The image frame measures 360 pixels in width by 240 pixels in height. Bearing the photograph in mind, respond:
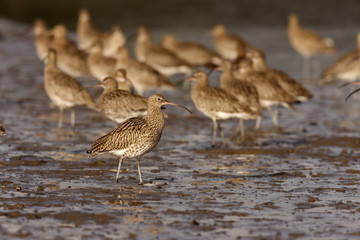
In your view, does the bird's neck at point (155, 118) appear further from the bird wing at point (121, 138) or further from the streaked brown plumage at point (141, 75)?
the streaked brown plumage at point (141, 75)

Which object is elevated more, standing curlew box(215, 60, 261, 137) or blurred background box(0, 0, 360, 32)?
blurred background box(0, 0, 360, 32)

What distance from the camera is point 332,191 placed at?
966 cm

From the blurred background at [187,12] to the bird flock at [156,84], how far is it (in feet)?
35.0

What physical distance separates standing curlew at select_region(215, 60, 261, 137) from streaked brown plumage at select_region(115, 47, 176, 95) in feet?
10.9

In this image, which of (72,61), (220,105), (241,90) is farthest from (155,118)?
(72,61)

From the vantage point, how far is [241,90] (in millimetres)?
13992

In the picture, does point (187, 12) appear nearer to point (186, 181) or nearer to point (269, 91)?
point (269, 91)

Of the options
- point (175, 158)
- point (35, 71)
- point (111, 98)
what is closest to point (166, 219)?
point (175, 158)

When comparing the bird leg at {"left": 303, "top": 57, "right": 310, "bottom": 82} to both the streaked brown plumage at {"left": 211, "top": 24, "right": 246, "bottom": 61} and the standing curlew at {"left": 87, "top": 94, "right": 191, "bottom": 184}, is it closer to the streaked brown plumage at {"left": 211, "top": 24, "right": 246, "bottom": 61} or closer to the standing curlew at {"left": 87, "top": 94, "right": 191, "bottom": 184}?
the streaked brown plumage at {"left": 211, "top": 24, "right": 246, "bottom": 61}

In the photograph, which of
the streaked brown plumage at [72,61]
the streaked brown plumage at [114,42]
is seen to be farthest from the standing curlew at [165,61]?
the streaked brown plumage at [114,42]

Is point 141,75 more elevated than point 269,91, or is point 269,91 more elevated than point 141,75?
point 141,75

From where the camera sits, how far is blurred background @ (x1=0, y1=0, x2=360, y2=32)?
35688 millimetres

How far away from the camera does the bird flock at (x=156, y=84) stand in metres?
10.2

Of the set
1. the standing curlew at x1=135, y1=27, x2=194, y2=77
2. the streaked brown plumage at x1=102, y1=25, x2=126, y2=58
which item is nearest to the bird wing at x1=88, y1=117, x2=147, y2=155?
the standing curlew at x1=135, y1=27, x2=194, y2=77
